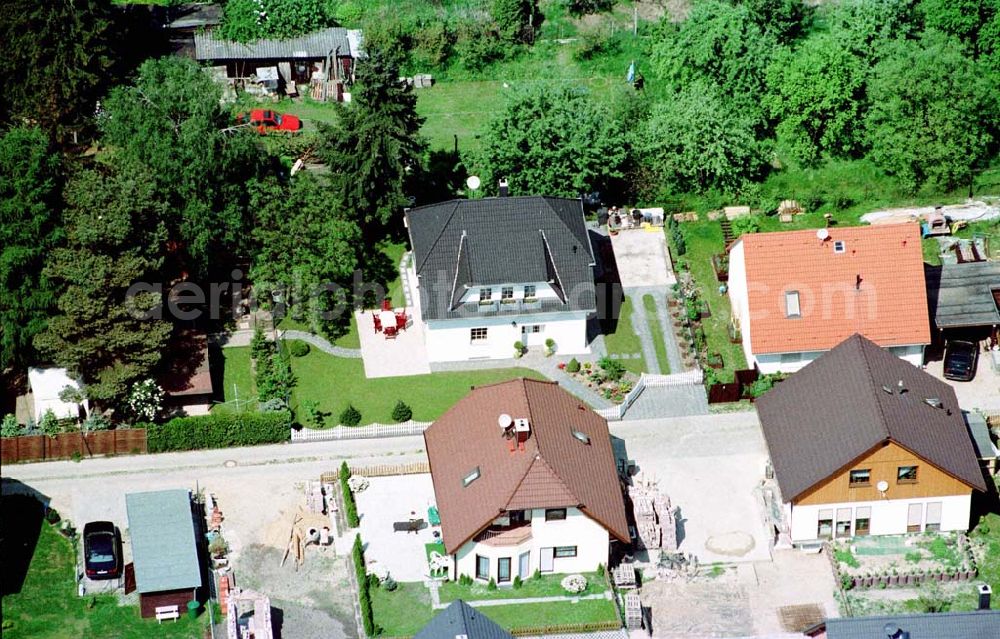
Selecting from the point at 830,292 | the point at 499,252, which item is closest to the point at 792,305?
the point at 830,292

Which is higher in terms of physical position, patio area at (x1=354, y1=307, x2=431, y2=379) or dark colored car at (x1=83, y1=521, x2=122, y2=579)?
patio area at (x1=354, y1=307, x2=431, y2=379)

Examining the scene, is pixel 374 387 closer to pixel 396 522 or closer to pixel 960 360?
pixel 396 522

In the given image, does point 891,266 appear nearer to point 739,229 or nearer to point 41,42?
point 739,229

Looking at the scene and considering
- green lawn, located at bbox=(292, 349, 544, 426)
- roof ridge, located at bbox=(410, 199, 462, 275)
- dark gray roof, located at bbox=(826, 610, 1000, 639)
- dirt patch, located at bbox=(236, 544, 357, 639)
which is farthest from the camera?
roof ridge, located at bbox=(410, 199, 462, 275)

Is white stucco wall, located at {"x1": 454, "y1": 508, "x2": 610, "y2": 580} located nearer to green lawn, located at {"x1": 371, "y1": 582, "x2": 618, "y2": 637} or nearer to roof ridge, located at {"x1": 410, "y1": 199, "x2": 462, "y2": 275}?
green lawn, located at {"x1": 371, "y1": 582, "x2": 618, "y2": 637}

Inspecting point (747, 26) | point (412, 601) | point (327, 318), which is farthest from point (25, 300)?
point (747, 26)

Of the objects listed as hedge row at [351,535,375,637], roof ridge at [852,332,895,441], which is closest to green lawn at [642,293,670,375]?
roof ridge at [852,332,895,441]
